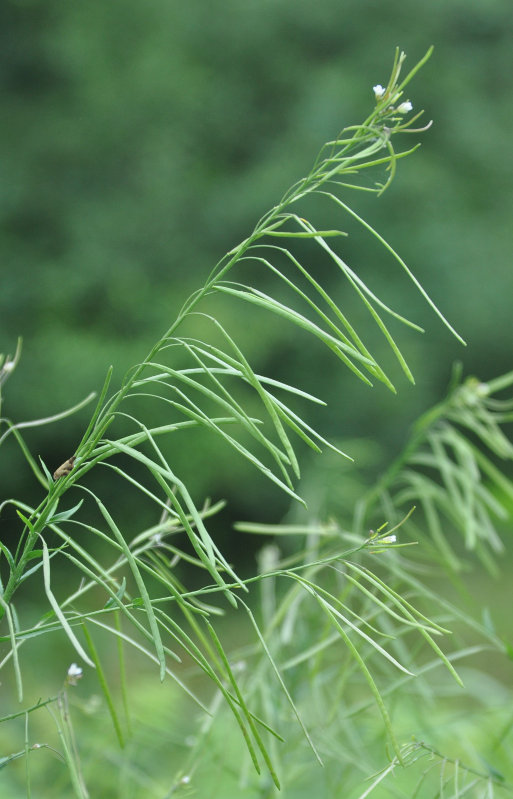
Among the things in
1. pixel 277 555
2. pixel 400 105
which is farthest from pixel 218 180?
pixel 400 105

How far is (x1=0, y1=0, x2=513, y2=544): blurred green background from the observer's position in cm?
221

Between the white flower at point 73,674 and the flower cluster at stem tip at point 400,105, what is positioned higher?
the flower cluster at stem tip at point 400,105

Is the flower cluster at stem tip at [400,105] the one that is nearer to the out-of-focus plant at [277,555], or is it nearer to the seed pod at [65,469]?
the out-of-focus plant at [277,555]

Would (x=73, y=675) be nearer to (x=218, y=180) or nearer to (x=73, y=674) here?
(x=73, y=674)

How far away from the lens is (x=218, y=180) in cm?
250

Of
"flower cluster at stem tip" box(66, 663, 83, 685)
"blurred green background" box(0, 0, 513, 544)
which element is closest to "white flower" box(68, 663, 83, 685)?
"flower cluster at stem tip" box(66, 663, 83, 685)

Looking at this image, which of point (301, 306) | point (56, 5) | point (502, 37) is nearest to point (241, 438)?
point (301, 306)

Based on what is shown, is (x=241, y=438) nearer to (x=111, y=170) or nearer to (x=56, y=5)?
(x=111, y=170)

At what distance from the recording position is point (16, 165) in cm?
222

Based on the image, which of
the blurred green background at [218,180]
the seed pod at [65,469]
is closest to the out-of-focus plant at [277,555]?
the seed pod at [65,469]

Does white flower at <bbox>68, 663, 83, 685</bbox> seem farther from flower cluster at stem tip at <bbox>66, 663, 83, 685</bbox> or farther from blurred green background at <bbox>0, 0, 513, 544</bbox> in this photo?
blurred green background at <bbox>0, 0, 513, 544</bbox>

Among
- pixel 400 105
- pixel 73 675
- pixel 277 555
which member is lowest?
pixel 277 555

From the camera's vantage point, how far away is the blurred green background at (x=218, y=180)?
221cm

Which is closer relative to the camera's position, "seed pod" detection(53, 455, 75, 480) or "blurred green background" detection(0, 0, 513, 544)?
"seed pod" detection(53, 455, 75, 480)
